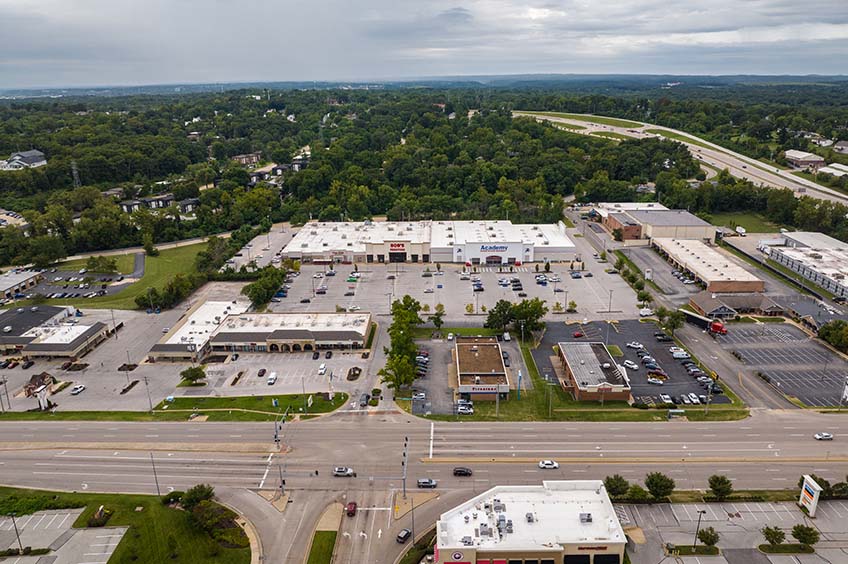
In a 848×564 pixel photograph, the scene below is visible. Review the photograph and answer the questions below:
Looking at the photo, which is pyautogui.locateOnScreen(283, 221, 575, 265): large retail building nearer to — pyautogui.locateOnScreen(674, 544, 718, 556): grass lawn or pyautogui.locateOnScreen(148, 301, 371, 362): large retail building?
pyautogui.locateOnScreen(148, 301, 371, 362): large retail building

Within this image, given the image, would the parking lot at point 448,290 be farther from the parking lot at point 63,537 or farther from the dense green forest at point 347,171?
the parking lot at point 63,537

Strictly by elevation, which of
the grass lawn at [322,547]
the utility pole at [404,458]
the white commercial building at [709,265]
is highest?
the white commercial building at [709,265]

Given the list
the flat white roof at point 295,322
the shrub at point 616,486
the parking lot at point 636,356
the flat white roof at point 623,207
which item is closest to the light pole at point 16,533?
the flat white roof at point 295,322

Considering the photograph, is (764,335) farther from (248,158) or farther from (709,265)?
(248,158)

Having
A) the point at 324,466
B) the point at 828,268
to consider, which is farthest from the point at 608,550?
the point at 828,268

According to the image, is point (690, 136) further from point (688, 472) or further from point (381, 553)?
point (381, 553)

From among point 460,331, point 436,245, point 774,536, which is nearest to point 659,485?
point 774,536

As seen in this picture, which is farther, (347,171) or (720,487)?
(347,171)
